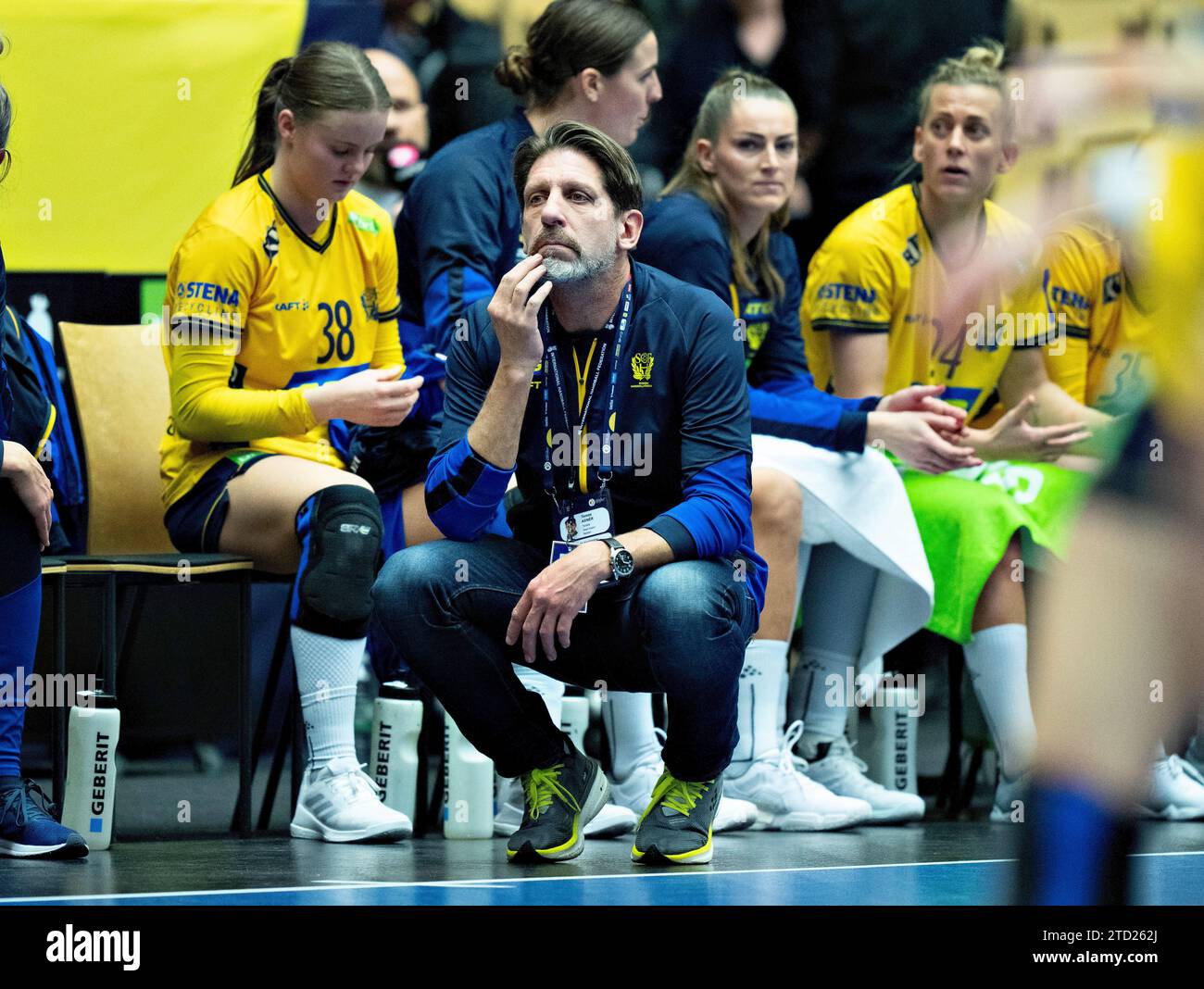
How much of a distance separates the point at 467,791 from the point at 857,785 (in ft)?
3.17

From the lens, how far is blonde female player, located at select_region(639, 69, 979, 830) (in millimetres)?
4133

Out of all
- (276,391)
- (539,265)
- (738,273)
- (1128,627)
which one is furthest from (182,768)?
(1128,627)

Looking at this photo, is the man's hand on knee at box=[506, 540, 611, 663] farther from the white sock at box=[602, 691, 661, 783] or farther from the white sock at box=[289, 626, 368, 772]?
the white sock at box=[602, 691, 661, 783]

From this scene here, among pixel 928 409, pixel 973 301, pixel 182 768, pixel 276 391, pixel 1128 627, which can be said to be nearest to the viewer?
pixel 1128 627

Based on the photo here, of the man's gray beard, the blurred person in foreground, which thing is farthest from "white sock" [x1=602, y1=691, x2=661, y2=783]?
the blurred person in foreground

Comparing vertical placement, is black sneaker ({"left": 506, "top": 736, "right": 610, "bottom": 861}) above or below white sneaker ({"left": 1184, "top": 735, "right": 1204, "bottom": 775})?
above

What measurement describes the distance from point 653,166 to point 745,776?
2264 millimetres

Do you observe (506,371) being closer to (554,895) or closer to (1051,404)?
(554,895)

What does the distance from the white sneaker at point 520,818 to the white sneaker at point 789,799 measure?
0.28 metres

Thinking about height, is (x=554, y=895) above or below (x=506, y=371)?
below

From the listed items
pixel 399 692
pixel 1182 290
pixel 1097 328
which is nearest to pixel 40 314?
pixel 399 692

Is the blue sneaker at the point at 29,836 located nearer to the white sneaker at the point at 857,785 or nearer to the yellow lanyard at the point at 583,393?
the yellow lanyard at the point at 583,393

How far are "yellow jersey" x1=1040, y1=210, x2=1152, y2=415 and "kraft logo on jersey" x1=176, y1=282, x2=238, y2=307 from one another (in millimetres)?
2140

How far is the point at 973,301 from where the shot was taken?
2316 millimetres
